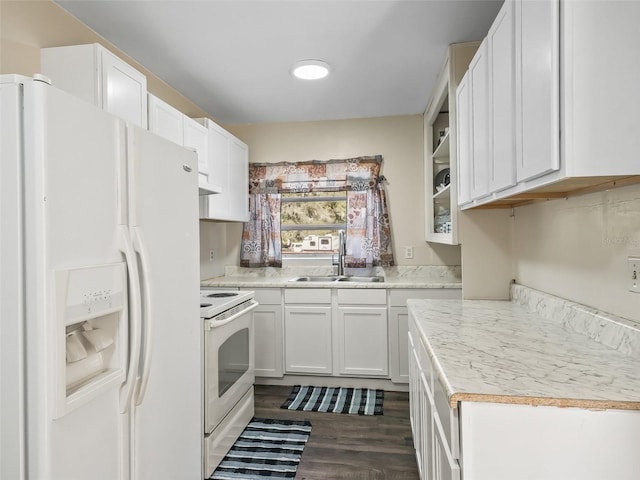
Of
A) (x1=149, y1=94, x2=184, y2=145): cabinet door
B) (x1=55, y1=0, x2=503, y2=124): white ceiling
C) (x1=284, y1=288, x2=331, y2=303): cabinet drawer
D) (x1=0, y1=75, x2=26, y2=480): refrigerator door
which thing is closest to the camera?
(x1=0, y1=75, x2=26, y2=480): refrigerator door

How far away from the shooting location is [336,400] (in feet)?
9.98

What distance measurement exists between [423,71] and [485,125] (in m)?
1.21

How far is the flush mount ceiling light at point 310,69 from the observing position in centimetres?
256

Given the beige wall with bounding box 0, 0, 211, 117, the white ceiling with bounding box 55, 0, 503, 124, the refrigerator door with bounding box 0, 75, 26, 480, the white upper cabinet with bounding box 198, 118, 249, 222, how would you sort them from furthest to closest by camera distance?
the white upper cabinet with bounding box 198, 118, 249, 222 < the white ceiling with bounding box 55, 0, 503, 124 < the beige wall with bounding box 0, 0, 211, 117 < the refrigerator door with bounding box 0, 75, 26, 480

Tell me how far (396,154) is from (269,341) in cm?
211

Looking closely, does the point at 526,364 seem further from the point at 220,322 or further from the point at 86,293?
the point at 220,322

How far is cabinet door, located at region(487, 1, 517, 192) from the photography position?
55.7 inches

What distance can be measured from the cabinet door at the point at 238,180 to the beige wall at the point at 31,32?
1423 millimetres

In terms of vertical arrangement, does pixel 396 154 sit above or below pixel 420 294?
above

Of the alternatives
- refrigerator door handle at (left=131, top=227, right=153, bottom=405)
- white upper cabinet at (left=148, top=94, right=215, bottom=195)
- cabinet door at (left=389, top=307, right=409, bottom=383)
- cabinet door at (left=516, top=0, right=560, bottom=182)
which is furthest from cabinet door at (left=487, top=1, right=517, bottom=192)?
cabinet door at (left=389, top=307, right=409, bottom=383)

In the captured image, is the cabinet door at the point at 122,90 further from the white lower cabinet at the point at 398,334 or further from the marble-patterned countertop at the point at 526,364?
the white lower cabinet at the point at 398,334

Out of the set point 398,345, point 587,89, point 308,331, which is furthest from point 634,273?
point 308,331

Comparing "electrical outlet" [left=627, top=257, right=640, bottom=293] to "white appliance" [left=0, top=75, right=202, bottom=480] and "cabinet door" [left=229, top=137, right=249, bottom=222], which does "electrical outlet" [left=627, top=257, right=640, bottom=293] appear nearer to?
"white appliance" [left=0, top=75, right=202, bottom=480]

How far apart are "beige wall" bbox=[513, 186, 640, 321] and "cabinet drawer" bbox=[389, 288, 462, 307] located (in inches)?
34.9
